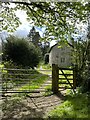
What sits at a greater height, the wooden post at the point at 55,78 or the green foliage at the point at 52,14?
the green foliage at the point at 52,14

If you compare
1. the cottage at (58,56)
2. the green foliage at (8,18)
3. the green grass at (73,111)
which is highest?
the green foliage at (8,18)

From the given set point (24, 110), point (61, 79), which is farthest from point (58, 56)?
point (24, 110)

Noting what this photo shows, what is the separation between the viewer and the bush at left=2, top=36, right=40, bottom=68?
609cm

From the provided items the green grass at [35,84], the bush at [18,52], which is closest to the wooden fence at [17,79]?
the green grass at [35,84]

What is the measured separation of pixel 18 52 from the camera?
6.83m

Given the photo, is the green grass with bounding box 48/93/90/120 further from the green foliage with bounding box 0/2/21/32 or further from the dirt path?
the green foliage with bounding box 0/2/21/32

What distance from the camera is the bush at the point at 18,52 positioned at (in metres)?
6.09

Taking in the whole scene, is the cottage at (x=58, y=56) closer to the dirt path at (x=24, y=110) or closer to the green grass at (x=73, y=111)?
the dirt path at (x=24, y=110)

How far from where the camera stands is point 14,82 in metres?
5.38

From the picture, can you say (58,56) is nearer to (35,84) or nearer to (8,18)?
(8,18)

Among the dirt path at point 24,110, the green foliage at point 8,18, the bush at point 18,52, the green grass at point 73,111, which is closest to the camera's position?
the green grass at point 73,111

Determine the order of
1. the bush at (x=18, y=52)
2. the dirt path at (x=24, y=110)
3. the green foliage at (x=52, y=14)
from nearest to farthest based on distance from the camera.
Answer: the dirt path at (x=24, y=110) → the green foliage at (x=52, y=14) → the bush at (x=18, y=52)

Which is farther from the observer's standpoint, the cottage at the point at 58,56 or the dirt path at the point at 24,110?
the cottage at the point at 58,56

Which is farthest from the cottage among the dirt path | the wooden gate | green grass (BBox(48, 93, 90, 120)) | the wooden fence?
green grass (BBox(48, 93, 90, 120))
